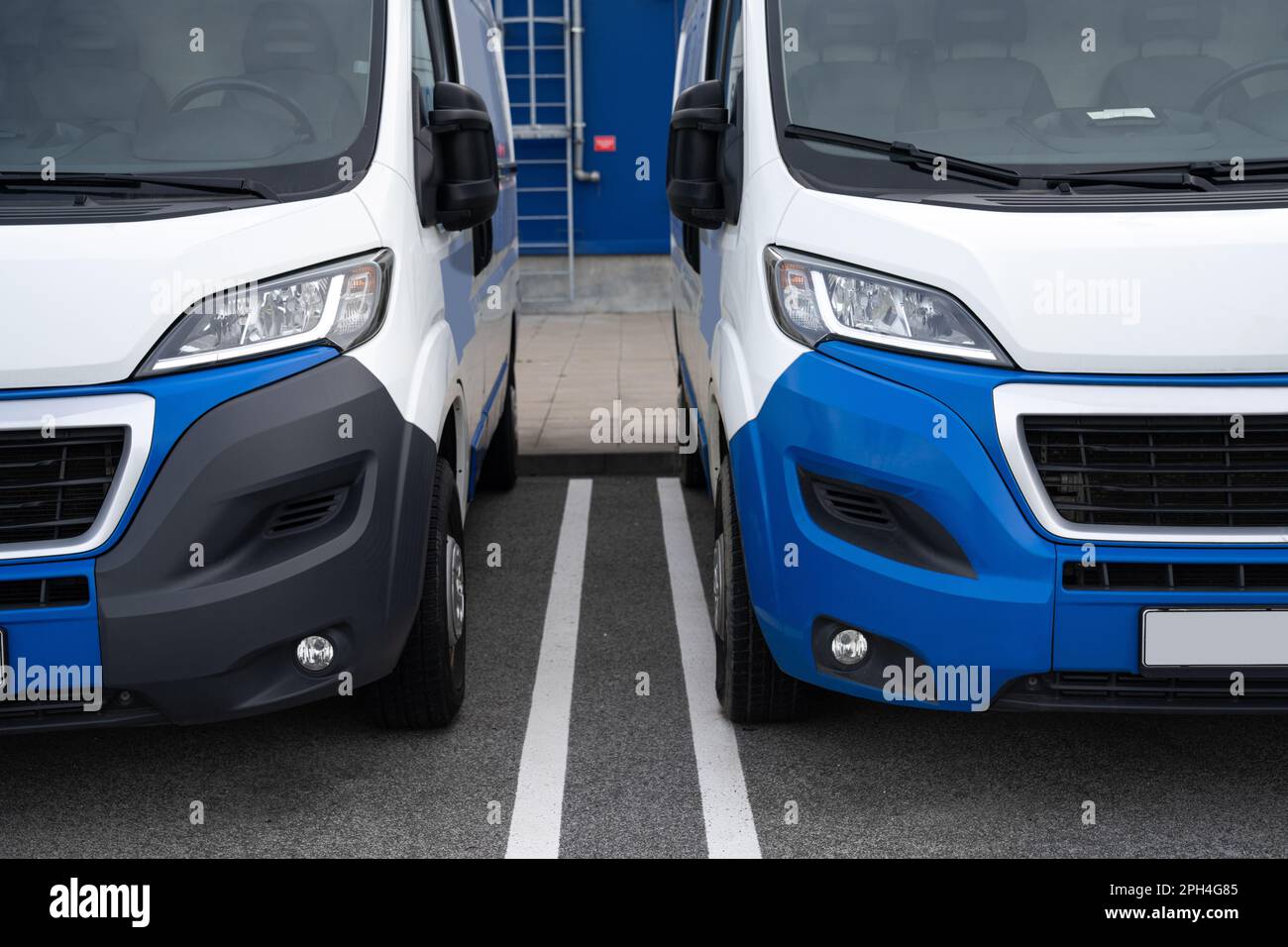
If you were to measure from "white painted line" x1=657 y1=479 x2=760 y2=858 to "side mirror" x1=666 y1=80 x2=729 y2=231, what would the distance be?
4.49 ft

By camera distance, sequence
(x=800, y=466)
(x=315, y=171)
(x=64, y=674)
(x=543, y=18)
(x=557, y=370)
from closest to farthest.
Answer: (x=64, y=674) < (x=800, y=466) < (x=315, y=171) < (x=557, y=370) < (x=543, y=18)

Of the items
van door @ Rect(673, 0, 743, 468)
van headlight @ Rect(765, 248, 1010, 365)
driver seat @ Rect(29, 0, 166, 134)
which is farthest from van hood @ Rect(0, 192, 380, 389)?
van door @ Rect(673, 0, 743, 468)

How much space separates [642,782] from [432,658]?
633 mm

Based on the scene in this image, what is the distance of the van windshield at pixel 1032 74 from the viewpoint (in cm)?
349

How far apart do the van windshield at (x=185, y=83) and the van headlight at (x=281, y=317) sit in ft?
1.38

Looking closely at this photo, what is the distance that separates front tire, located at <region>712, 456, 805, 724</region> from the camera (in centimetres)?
363

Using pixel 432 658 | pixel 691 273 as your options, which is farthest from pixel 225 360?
pixel 691 273

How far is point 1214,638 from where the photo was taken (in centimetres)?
292

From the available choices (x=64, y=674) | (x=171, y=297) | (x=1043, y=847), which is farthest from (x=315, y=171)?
(x=1043, y=847)

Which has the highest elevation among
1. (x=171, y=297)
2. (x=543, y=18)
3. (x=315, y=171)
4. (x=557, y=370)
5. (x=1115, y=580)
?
(x=543, y=18)

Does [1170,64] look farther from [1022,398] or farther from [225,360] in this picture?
A: [225,360]

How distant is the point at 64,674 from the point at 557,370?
8.33 metres
